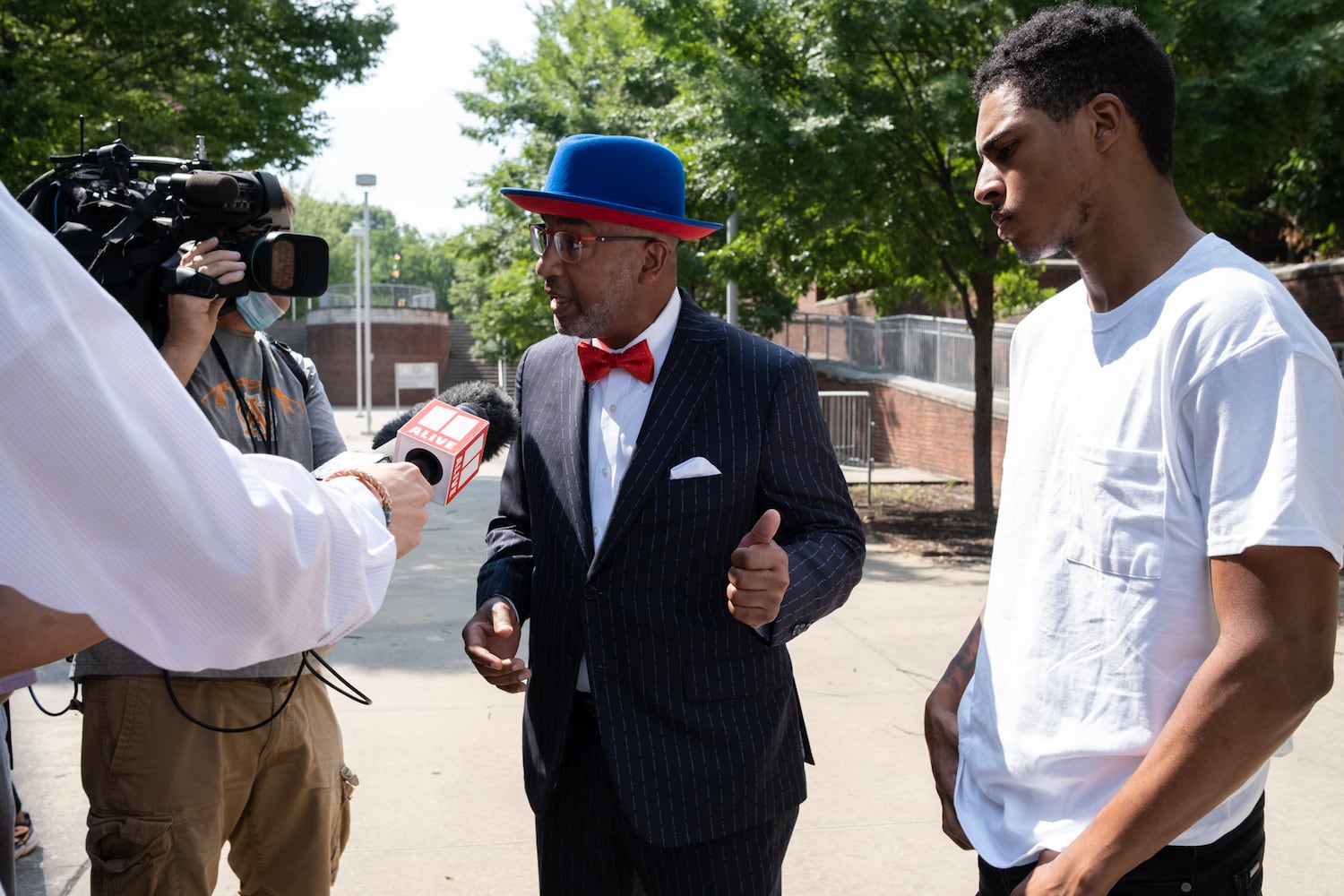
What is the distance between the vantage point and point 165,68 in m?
13.9

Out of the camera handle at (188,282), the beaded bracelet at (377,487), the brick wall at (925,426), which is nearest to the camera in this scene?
the beaded bracelet at (377,487)

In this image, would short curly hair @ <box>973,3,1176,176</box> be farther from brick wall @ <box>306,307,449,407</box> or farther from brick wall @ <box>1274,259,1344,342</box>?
brick wall @ <box>306,307,449,407</box>

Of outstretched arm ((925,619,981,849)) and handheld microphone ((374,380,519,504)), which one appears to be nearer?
handheld microphone ((374,380,519,504))

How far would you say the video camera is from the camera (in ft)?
7.63

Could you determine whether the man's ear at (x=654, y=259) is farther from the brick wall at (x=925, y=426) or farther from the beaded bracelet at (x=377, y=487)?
the brick wall at (x=925, y=426)

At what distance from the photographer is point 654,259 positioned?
106 inches

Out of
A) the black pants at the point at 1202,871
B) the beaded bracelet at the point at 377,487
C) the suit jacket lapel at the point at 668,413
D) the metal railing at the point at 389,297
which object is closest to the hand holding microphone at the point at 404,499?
the beaded bracelet at the point at 377,487

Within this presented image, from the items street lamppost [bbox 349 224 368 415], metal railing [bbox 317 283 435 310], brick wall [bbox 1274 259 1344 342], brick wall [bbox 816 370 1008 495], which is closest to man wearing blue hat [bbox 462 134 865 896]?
brick wall [bbox 816 370 1008 495]

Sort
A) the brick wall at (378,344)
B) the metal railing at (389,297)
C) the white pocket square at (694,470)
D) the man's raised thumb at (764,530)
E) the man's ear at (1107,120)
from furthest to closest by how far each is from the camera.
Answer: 1. the metal railing at (389,297)
2. the brick wall at (378,344)
3. the white pocket square at (694,470)
4. the man's raised thumb at (764,530)
5. the man's ear at (1107,120)

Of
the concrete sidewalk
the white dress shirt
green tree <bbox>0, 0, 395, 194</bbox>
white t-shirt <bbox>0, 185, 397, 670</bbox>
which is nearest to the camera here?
white t-shirt <bbox>0, 185, 397, 670</bbox>

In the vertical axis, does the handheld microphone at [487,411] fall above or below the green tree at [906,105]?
below

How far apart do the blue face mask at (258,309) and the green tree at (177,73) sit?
10.3 metres

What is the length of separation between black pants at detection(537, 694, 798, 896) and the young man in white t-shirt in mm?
467

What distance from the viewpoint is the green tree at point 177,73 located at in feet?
39.0
